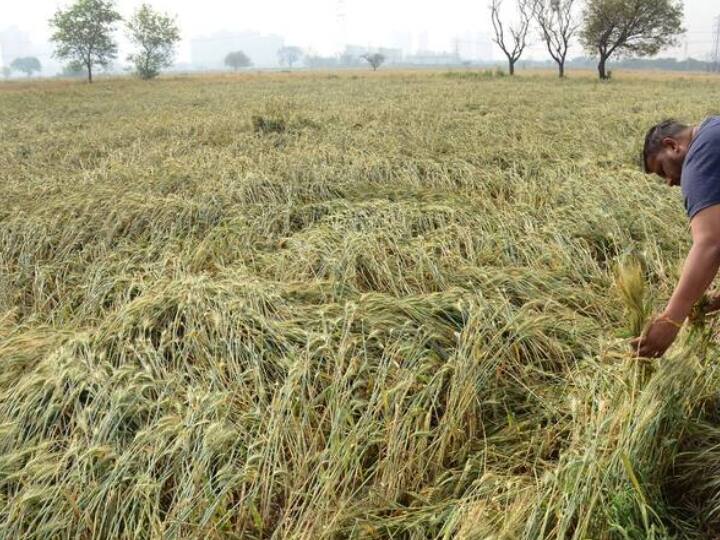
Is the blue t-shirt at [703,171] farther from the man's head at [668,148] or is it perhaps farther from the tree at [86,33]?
the tree at [86,33]

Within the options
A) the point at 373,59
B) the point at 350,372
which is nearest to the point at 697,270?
the point at 350,372

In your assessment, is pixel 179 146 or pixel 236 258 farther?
pixel 179 146

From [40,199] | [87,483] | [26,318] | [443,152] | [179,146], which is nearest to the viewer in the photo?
[87,483]

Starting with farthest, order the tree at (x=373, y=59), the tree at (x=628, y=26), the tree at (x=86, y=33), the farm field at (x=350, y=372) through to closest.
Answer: the tree at (x=373, y=59), the tree at (x=86, y=33), the tree at (x=628, y=26), the farm field at (x=350, y=372)

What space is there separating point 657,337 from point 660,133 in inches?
33.7

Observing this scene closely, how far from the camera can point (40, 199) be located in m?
6.04

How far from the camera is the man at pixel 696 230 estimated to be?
5.94 feet

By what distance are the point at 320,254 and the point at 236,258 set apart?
808 millimetres

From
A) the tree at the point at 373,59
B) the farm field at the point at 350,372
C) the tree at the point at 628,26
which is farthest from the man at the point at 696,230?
the tree at the point at 373,59

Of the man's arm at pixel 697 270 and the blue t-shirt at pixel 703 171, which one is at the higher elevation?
the blue t-shirt at pixel 703 171

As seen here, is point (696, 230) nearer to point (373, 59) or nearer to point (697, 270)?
point (697, 270)

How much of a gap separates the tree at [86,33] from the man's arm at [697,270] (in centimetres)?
6664

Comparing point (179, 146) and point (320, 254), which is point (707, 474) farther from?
point (179, 146)

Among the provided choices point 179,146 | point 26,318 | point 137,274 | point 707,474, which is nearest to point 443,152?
point 179,146
